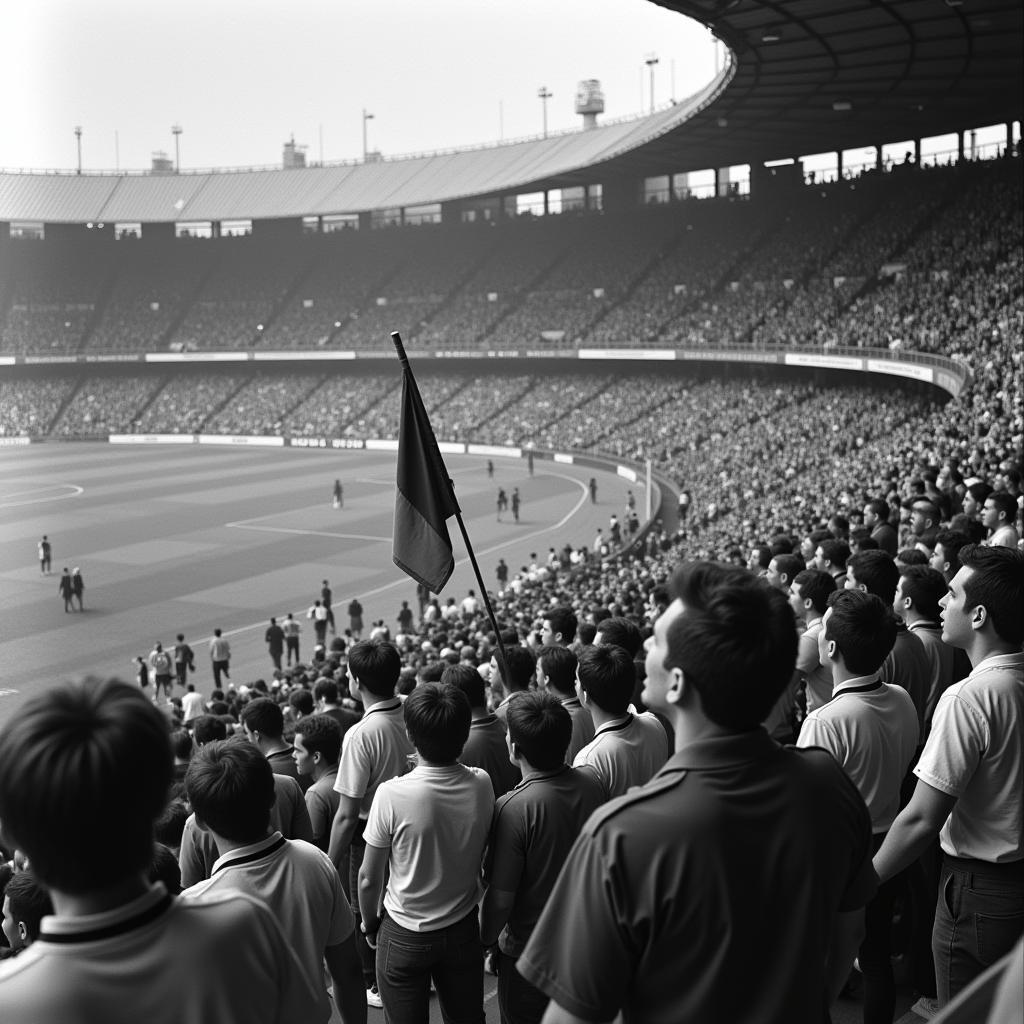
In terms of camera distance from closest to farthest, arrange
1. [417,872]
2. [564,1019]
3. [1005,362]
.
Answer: [564,1019]
[417,872]
[1005,362]

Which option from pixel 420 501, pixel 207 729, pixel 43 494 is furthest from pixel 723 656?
pixel 43 494

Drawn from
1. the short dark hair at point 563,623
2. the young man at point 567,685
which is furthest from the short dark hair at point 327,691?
the young man at point 567,685

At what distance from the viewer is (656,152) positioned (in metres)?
56.7

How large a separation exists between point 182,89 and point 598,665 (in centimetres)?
10001

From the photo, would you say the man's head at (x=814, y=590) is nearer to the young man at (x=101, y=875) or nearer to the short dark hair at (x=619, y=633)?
the short dark hair at (x=619, y=633)

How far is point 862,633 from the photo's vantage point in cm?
488

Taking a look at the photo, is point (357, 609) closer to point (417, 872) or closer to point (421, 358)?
point (417, 872)

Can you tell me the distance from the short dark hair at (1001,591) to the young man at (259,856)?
2629 mm

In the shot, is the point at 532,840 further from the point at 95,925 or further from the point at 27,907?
the point at 95,925

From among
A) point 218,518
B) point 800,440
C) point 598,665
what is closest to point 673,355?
point 800,440

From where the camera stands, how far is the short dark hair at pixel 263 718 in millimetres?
6875

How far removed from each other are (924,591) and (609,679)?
2240mm

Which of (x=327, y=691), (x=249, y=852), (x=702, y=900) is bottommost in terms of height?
(x=327, y=691)

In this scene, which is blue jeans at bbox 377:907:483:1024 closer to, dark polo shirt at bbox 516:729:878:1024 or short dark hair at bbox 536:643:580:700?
short dark hair at bbox 536:643:580:700
